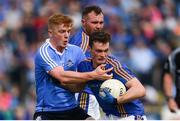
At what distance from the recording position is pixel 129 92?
851 cm

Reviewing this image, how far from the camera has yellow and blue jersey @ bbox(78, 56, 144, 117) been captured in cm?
873

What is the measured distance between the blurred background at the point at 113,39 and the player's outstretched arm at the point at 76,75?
666 cm

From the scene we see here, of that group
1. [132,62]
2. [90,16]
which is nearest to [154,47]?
[132,62]

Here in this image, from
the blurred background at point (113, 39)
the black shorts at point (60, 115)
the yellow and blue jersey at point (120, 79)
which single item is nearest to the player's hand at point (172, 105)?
the blurred background at point (113, 39)

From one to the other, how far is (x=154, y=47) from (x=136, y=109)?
8.65 m

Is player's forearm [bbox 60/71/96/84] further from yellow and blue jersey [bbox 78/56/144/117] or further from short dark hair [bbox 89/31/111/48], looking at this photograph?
short dark hair [bbox 89/31/111/48]

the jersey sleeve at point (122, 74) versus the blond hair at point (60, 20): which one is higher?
the blond hair at point (60, 20)

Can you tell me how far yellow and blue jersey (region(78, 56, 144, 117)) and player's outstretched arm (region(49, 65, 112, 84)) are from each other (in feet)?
0.63

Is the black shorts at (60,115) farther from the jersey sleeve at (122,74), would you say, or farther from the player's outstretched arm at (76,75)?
the jersey sleeve at (122,74)

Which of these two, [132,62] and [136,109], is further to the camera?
[132,62]

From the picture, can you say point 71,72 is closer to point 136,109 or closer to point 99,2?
point 136,109

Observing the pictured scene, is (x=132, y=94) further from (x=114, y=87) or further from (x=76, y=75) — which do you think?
(x=76, y=75)

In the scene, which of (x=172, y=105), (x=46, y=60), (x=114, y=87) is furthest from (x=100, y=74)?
(x=172, y=105)

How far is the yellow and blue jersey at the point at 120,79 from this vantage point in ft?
28.6
